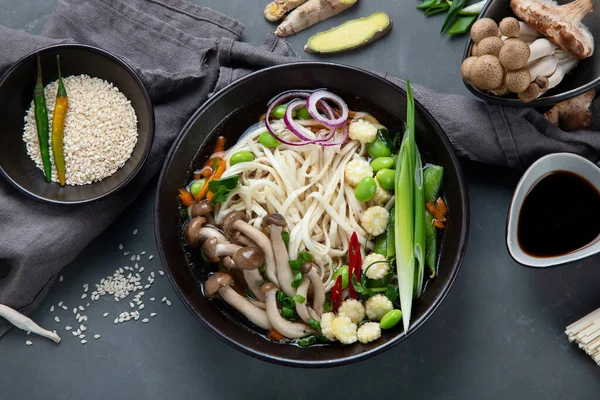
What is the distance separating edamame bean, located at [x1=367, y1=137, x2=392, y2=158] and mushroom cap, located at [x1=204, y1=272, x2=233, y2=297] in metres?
0.94

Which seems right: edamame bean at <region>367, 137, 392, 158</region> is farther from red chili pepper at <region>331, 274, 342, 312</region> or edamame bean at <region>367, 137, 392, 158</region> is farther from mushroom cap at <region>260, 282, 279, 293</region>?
mushroom cap at <region>260, 282, 279, 293</region>

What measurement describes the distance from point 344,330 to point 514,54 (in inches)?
58.0

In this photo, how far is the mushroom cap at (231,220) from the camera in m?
2.81

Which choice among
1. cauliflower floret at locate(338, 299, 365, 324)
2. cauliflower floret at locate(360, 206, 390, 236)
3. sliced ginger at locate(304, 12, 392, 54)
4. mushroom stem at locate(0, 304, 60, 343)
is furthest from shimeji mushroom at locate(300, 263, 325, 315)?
mushroom stem at locate(0, 304, 60, 343)

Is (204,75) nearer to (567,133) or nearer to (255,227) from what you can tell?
(255,227)

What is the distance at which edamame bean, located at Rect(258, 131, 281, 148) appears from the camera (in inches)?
115

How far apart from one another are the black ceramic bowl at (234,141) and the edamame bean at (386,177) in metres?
0.24

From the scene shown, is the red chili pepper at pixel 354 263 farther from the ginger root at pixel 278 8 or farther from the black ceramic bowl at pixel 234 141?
the ginger root at pixel 278 8

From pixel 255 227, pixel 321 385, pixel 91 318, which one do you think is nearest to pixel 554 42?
pixel 255 227

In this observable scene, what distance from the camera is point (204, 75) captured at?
10.5ft

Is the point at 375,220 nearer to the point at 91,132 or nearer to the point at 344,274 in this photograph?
the point at 344,274

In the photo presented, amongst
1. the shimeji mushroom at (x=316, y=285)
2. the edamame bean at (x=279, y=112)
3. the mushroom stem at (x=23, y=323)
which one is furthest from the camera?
the mushroom stem at (x=23, y=323)

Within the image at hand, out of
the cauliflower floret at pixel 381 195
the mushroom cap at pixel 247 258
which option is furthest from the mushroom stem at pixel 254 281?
the cauliflower floret at pixel 381 195

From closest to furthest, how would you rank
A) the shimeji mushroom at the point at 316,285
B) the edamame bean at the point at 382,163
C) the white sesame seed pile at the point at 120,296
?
the shimeji mushroom at the point at 316,285, the edamame bean at the point at 382,163, the white sesame seed pile at the point at 120,296
